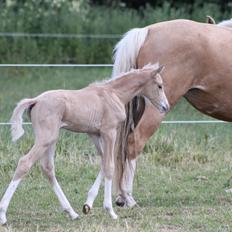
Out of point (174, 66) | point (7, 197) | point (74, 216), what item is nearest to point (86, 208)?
point (74, 216)

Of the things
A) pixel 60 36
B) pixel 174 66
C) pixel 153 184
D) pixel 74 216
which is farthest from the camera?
pixel 60 36

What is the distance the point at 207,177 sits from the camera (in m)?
9.39

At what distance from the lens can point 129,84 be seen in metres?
7.23

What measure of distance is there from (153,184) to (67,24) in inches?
453

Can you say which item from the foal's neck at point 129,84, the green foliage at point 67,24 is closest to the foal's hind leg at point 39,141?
the foal's neck at point 129,84

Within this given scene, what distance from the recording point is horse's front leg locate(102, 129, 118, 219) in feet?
23.0

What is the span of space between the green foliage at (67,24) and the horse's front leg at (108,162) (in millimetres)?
11760

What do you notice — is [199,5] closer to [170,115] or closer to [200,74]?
[170,115]

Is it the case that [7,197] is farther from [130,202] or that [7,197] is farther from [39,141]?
[130,202]

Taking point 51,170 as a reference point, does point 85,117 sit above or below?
above

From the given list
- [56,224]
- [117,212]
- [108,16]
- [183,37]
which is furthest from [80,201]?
[108,16]

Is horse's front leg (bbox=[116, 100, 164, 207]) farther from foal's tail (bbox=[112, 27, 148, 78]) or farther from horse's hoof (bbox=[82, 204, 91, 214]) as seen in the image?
horse's hoof (bbox=[82, 204, 91, 214])

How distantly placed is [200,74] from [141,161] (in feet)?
6.40

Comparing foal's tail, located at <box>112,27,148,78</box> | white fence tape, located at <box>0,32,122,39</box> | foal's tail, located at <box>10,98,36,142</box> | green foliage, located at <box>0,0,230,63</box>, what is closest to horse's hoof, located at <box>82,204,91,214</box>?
foal's tail, located at <box>10,98,36,142</box>
